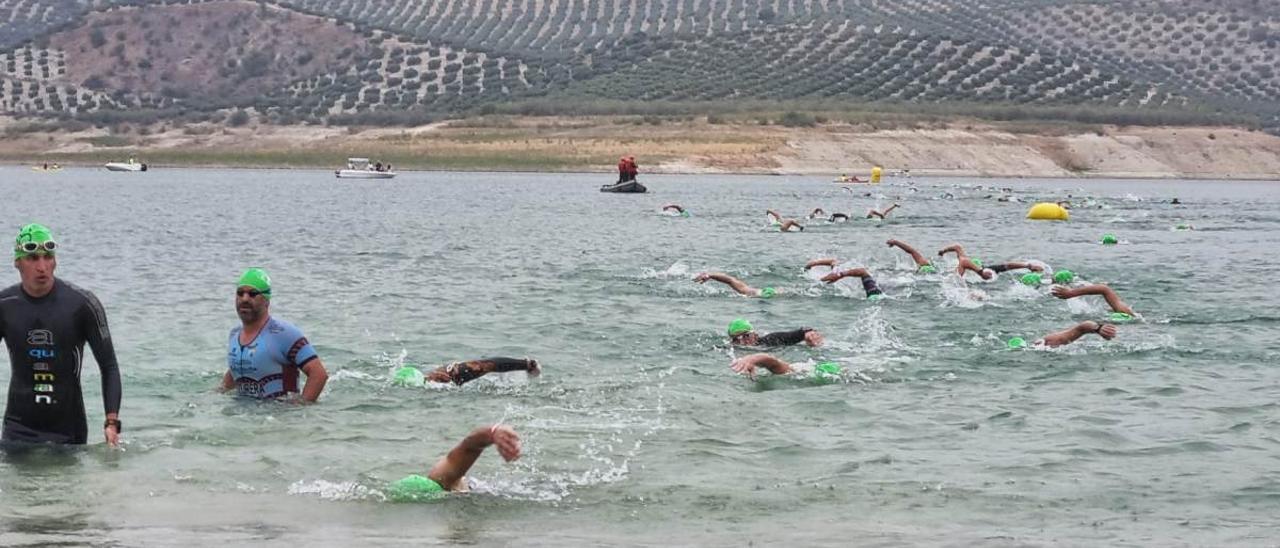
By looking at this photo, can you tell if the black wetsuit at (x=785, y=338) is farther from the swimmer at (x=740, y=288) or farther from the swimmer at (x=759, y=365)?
the swimmer at (x=740, y=288)

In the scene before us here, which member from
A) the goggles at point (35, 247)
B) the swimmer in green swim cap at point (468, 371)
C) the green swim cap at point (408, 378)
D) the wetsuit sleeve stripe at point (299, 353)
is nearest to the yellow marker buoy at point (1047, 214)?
the swimmer in green swim cap at point (468, 371)

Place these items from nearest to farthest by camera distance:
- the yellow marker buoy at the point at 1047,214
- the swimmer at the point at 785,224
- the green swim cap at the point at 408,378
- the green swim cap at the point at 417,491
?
1. the green swim cap at the point at 417,491
2. the green swim cap at the point at 408,378
3. the swimmer at the point at 785,224
4. the yellow marker buoy at the point at 1047,214

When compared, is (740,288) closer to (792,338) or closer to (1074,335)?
(792,338)

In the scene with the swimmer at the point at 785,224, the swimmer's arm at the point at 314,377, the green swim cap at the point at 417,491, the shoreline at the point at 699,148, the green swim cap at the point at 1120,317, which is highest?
the swimmer's arm at the point at 314,377

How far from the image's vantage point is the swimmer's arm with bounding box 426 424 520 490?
10.3 m

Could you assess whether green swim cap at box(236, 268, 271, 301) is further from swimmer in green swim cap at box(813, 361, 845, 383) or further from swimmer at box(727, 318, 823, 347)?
swimmer at box(727, 318, 823, 347)

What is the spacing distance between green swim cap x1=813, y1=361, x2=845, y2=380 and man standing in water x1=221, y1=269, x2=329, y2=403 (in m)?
5.25

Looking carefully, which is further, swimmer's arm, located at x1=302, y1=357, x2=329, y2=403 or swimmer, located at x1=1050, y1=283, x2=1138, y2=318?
swimmer, located at x1=1050, y1=283, x2=1138, y2=318

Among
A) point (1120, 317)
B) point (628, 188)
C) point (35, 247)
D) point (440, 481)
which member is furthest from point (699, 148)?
point (35, 247)

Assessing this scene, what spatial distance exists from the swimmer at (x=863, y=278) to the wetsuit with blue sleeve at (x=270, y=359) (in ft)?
37.2

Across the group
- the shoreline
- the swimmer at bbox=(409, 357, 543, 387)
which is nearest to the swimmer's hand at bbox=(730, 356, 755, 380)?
the swimmer at bbox=(409, 357, 543, 387)

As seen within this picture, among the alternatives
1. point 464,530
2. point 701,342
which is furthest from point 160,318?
point 464,530

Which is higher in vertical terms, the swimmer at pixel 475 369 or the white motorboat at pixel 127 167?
the swimmer at pixel 475 369

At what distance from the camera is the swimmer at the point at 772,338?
19.5 meters
